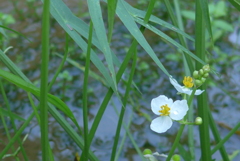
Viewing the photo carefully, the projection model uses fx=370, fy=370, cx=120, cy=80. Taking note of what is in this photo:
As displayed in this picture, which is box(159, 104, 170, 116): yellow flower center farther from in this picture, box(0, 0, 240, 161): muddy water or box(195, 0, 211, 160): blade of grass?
box(0, 0, 240, 161): muddy water

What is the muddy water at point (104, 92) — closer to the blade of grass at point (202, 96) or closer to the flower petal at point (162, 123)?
the blade of grass at point (202, 96)

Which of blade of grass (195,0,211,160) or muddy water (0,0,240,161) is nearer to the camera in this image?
blade of grass (195,0,211,160)

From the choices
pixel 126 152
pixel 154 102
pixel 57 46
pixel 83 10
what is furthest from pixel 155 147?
pixel 83 10

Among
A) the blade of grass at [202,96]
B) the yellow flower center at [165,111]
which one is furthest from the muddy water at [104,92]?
the yellow flower center at [165,111]

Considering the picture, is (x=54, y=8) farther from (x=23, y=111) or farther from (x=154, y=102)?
(x=23, y=111)

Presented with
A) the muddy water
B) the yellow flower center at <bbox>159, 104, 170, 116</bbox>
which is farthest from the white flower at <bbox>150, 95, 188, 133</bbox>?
the muddy water
